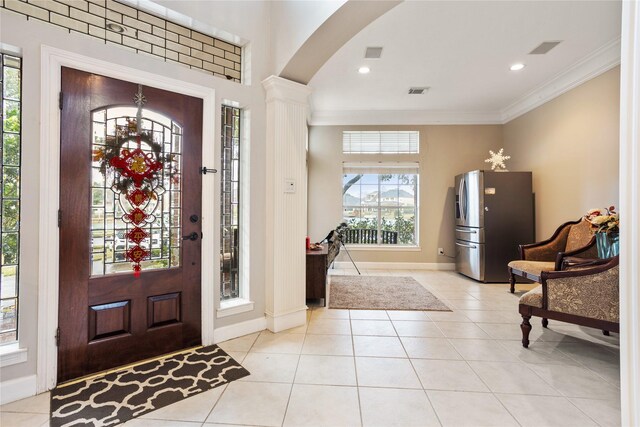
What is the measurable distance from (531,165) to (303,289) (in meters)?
4.53

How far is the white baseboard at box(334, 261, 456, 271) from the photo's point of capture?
18.9 feet

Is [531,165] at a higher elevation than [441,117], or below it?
below

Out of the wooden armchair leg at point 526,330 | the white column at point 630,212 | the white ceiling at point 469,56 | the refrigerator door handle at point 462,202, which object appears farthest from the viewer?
the refrigerator door handle at point 462,202

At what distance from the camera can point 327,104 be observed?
5340 mm

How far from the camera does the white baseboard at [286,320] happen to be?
2775 millimetres

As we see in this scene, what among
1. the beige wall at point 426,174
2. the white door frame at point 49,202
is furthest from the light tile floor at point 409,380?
the beige wall at point 426,174

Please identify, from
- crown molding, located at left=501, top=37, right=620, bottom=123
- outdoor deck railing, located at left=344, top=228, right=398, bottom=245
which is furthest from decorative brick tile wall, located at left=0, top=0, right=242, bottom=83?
crown molding, located at left=501, top=37, right=620, bottom=123

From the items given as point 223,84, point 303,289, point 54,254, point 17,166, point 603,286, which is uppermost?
point 223,84

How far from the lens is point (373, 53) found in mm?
3602

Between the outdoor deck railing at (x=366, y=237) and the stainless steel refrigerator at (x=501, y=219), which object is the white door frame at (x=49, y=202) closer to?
the outdoor deck railing at (x=366, y=237)

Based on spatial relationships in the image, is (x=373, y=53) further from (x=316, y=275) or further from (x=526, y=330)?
(x=526, y=330)

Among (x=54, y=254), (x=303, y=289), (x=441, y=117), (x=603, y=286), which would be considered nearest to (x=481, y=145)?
(x=441, y=117)

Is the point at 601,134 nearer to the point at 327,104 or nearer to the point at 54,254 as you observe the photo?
the point at 327,104

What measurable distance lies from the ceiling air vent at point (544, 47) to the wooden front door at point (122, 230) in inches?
158
